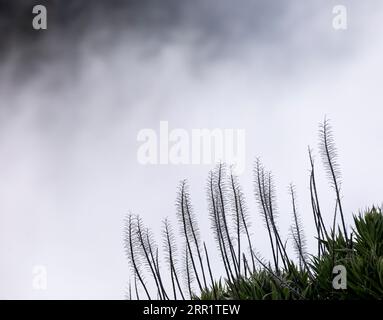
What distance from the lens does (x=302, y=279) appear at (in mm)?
3109

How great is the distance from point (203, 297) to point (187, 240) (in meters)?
0.49
